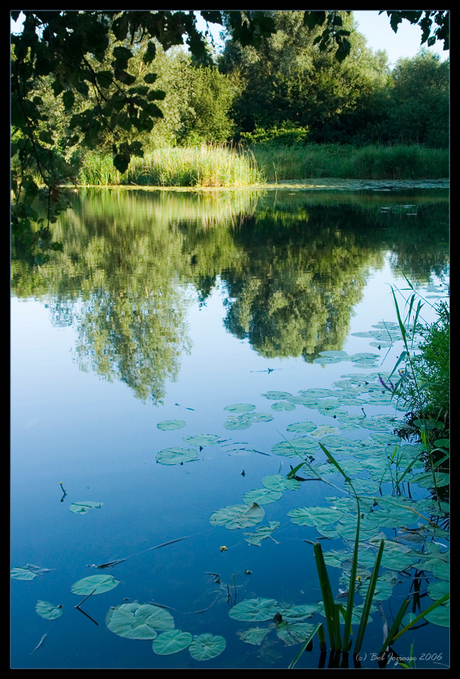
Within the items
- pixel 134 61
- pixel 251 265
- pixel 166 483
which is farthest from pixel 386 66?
pixel 166 483

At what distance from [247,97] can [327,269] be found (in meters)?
12.2

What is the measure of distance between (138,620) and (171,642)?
0.12 metres

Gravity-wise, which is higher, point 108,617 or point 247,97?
point 247,97

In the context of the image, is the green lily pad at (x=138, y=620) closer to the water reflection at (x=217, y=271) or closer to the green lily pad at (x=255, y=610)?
the green lily pad at (x=255, y=610)

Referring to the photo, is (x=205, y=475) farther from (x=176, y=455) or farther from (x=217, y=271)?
(x=217, y=271)

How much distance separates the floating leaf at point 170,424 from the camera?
268 centimetres

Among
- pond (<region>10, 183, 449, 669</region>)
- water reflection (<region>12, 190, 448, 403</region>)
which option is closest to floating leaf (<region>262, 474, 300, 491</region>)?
pond (<region>10, 183, 449, 669</region>)

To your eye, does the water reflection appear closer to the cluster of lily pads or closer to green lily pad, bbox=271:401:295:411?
green lily pad, bbox=271:401:295:411

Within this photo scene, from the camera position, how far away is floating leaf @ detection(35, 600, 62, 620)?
5.18ft

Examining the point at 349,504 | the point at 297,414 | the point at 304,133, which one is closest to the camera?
the point at 349,504

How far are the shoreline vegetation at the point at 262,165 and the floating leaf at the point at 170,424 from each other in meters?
13.5

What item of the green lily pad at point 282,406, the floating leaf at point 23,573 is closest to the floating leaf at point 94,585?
the floating leaf at point 23,573

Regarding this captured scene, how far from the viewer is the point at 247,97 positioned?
1703 centimetres
